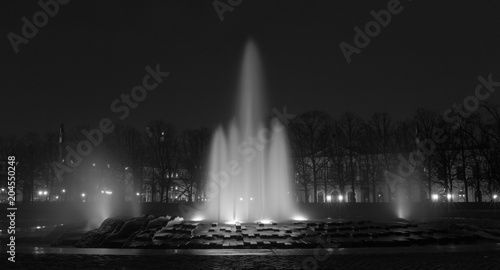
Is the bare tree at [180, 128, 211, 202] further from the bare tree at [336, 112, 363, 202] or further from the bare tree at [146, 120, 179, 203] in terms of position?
the bare tree at [336, 112, 363, 202]

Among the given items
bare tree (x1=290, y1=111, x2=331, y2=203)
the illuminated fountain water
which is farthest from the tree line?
the illuminated fountain water

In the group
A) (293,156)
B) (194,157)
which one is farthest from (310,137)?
(194,157)

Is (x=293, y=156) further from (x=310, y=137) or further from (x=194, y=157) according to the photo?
(x=194, y=157)

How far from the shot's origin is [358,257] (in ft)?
51.3

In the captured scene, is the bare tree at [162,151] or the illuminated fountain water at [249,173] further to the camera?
the bare tree at [162,151]

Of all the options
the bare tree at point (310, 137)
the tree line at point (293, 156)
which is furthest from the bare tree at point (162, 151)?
the bare tree at point (310, 137)

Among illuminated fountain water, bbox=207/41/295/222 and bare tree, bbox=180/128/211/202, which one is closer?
illuminated fountain water, bbox=207/41/295/222

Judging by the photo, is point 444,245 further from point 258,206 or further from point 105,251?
point 258,206

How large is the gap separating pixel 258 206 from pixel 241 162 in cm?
454

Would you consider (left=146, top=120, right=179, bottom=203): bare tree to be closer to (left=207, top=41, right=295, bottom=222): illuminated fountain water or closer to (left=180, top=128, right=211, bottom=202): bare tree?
(left=180, top=128, right=211, bottom=202): bare tree

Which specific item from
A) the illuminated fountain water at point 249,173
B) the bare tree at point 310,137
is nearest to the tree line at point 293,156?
the bare tree at point 310,137

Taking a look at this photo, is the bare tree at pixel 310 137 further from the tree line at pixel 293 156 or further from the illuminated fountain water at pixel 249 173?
the illuminated fountain water at pixel 249 173

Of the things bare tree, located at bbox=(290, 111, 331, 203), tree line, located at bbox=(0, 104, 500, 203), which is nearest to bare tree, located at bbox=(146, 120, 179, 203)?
tree line, located at bbox=(0, 104, 500, 203)

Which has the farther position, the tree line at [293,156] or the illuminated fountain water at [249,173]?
the tree line at [293,156]
